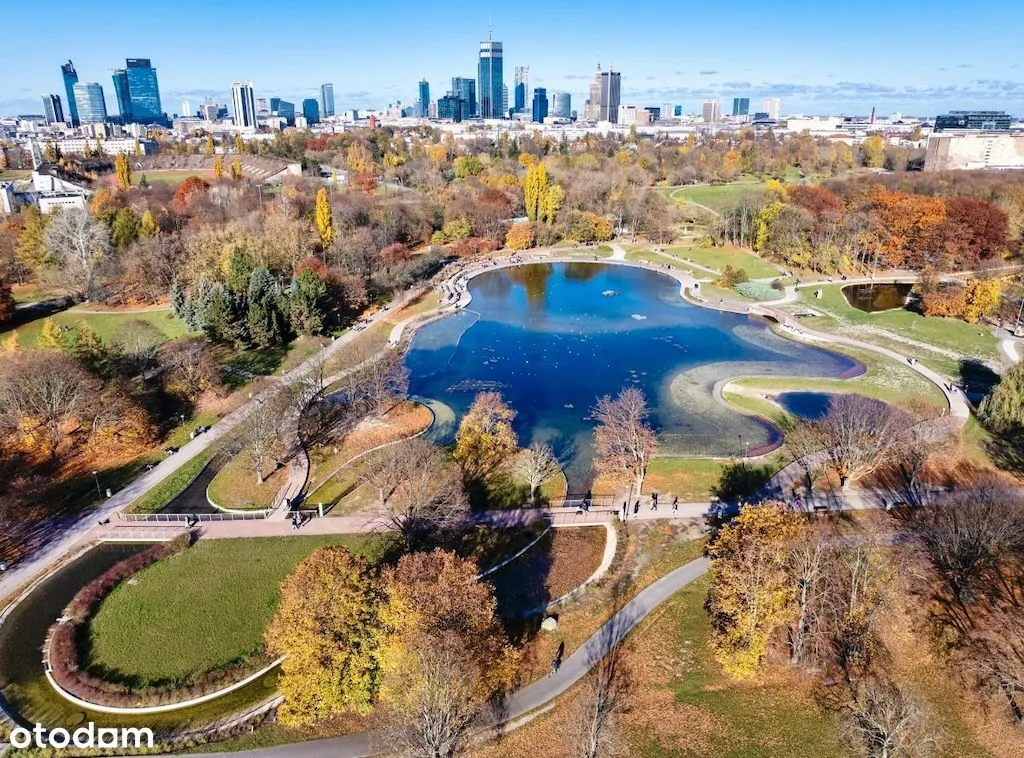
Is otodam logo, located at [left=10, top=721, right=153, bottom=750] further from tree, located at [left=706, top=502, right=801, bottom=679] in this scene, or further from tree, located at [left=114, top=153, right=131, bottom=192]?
tree, located at [left=114, top=153, right=131, bottom=192]

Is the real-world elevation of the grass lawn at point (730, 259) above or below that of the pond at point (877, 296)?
above

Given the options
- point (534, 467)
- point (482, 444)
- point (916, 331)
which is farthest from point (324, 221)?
point (916, 331)

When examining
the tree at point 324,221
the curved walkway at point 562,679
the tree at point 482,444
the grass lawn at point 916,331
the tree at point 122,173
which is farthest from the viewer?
the tree at point 122,173

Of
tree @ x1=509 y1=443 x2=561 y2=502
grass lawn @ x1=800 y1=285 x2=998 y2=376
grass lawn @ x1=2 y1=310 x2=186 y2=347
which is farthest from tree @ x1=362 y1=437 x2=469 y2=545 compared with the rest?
grass lawn @ x1=800 y1=285 x2=998 y2=376

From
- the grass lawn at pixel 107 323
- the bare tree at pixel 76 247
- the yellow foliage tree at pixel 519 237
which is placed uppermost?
the bare tree at pixel 76 247

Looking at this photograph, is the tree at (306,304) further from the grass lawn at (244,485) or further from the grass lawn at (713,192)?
the grass lawn at (713,192)

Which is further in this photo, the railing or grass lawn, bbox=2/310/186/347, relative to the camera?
grass lawn, bbox=2/310/186/347

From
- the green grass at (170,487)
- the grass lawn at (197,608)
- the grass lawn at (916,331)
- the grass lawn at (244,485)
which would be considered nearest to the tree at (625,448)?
the grass lawn at (197,608)

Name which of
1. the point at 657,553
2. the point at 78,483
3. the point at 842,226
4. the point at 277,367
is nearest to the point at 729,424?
the point at 657,553
